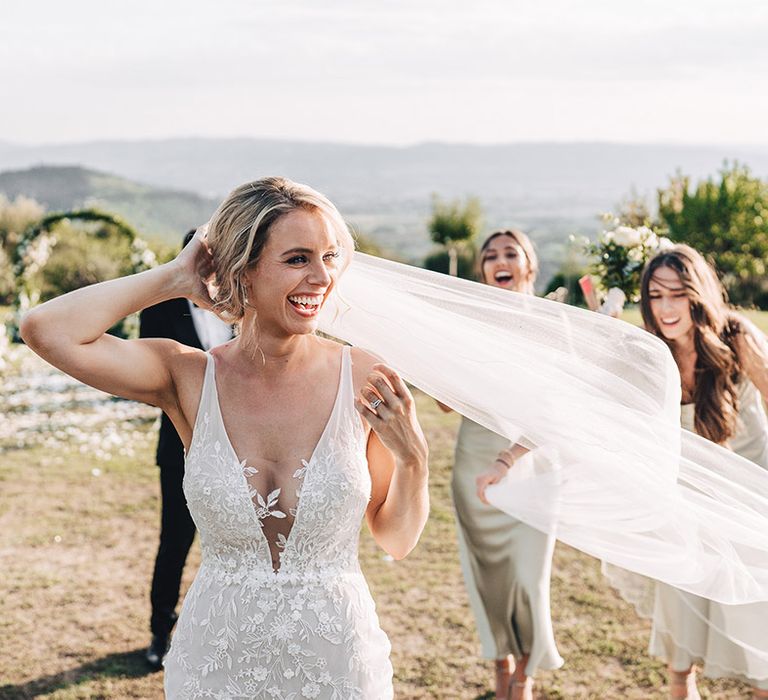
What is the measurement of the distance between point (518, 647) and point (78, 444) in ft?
25.1

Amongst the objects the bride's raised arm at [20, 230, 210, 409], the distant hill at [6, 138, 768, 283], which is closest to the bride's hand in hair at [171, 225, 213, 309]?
the bride's raised arm at [20, 230, 210, 409]

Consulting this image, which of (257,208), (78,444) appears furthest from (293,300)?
(78,444)

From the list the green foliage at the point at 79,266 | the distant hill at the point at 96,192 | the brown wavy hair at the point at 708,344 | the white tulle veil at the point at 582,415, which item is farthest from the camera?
the distant hill at the point at 96,192

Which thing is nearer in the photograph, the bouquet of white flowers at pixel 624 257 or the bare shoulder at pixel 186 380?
the bare shoulder at pixel 186 380

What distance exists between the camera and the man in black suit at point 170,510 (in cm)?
549

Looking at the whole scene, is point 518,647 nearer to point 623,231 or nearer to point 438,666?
point 438,666

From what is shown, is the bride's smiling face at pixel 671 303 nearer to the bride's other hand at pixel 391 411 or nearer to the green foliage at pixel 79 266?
the bride's other hand at pixel 391 411

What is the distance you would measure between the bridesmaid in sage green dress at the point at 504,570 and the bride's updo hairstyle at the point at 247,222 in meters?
2.59

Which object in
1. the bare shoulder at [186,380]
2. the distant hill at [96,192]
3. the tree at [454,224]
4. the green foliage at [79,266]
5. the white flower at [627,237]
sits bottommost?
the distant hill at [96,192]

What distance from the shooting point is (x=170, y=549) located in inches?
217

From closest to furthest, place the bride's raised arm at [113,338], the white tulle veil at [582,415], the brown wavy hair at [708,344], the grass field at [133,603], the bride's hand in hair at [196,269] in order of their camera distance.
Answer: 1. the bride's raised arm at [113,338]
2. the bride's hand in hair at [196,269]
3. the white tulle veil at [582,415]
4. the brown wavy hair at [708,344]
5. the grass field at [133,603]

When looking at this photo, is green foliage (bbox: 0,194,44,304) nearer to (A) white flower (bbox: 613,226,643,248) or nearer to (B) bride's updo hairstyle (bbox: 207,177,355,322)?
(A) white flower (bbox: 613,226,643,248)

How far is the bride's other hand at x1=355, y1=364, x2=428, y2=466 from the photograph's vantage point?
257 centimetres

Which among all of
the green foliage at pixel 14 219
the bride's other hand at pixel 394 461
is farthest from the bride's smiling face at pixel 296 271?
the green foliage at pixel 14 219
